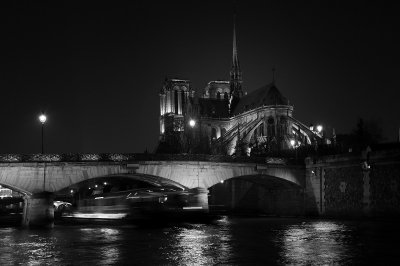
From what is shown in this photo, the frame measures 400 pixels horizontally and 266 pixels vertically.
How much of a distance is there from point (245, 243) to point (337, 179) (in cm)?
2928

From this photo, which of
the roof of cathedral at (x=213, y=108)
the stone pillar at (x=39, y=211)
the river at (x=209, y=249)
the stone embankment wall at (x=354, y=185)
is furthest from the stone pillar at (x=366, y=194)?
the roof of cathedral at (x=213, y=108)

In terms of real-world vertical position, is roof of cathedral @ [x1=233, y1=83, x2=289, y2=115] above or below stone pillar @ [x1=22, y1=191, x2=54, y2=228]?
above

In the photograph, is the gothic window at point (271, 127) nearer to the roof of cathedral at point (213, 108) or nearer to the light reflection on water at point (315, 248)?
the roof of cathedral at point (213, 108)

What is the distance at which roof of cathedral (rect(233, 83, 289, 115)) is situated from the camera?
400 feet

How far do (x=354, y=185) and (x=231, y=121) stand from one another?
88.3 m

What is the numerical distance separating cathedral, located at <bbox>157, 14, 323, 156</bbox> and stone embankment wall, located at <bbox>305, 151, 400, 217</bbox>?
119ft

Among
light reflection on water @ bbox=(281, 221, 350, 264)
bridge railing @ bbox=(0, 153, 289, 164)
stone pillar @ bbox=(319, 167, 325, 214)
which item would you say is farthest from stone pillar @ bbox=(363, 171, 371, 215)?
light reflection on water @ bbox=(281, 221, 350, 264)

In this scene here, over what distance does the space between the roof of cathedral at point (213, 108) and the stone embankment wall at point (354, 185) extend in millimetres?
83508

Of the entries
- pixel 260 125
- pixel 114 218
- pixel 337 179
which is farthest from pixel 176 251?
pixel 260 125

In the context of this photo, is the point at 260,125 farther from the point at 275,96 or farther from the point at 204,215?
the point at 204,215

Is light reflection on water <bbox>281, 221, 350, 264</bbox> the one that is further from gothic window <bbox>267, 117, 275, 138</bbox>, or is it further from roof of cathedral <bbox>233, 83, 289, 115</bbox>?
roof of cathedral <bbox>233, 83, 289, 115</bbox>

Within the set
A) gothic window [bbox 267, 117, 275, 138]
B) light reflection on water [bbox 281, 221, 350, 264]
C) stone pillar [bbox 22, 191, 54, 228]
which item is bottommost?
light reflection on water [bbox 281, 221, 350, 264]

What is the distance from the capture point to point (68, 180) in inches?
1948

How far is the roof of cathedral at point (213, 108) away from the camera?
144 meters
